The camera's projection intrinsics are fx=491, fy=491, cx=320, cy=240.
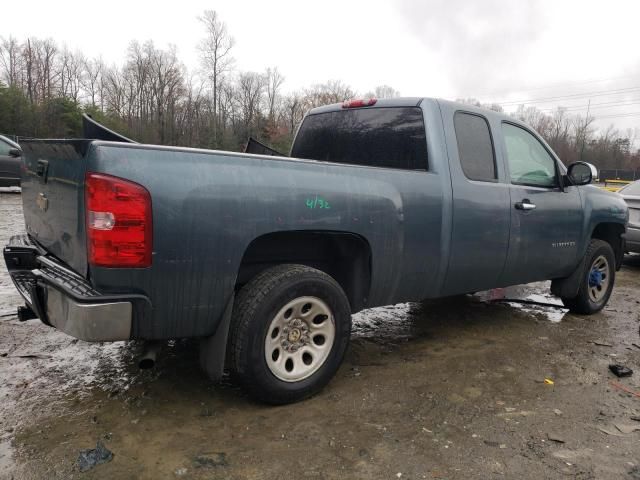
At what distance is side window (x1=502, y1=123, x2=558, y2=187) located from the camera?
4305 mm

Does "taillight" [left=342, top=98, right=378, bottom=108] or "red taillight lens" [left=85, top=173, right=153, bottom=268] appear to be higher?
"taillight" [left=342, top=98, right=378, bottom=108]

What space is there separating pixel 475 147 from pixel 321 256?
1630 millimetres

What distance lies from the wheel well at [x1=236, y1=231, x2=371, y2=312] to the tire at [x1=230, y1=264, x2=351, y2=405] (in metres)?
0.14

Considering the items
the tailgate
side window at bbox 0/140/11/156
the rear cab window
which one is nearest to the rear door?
the rear cab window

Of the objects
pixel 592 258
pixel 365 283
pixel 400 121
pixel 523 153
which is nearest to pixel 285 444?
pixel 365 283

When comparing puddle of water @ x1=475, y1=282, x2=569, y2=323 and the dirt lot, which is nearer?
the dirt lot


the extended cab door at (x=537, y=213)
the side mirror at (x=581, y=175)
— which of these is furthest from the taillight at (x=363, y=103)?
the side mirror at (x=581, y=175)

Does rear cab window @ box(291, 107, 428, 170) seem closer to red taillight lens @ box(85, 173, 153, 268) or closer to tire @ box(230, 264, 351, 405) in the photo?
tire @ box(230, 264, 351, 405)

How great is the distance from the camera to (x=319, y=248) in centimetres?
331

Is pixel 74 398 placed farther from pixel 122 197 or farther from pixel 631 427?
pixel 631 427

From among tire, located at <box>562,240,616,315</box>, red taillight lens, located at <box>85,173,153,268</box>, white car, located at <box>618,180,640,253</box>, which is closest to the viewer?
red taillight lens, located at <box>85,173,153,268</box>

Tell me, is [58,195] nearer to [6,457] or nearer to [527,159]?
[6,457]

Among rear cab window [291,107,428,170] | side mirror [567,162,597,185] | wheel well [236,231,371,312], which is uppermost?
rear cab window [291,107,428,170]

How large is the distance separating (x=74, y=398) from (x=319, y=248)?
69.7 inches
